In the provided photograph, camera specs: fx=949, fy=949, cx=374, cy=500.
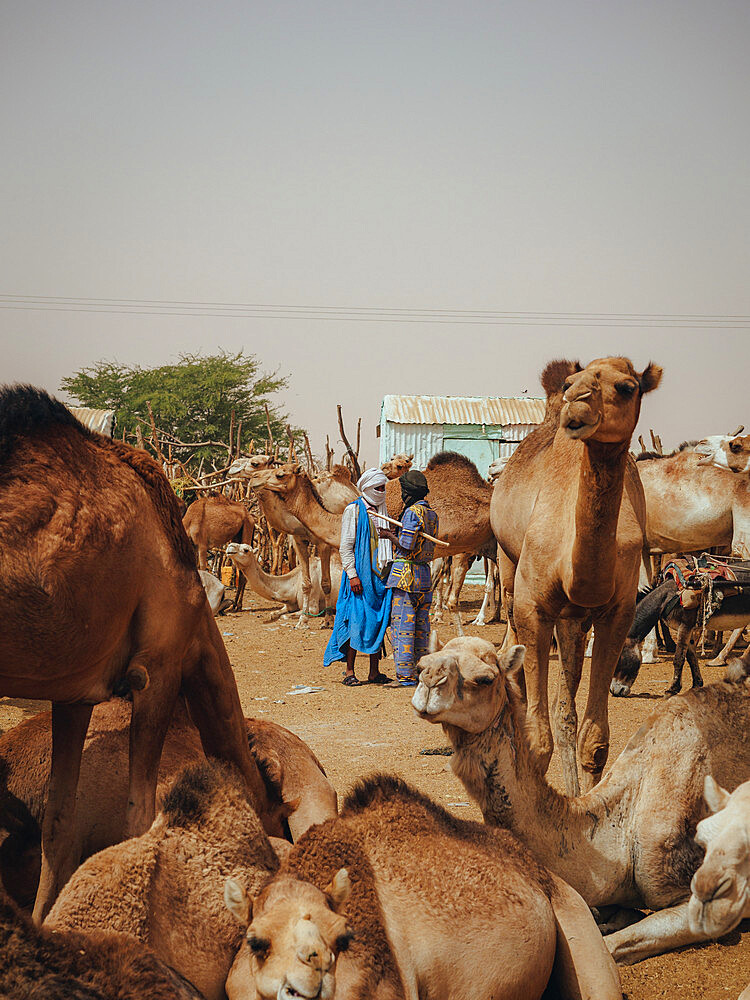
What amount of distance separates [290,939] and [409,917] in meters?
0.67

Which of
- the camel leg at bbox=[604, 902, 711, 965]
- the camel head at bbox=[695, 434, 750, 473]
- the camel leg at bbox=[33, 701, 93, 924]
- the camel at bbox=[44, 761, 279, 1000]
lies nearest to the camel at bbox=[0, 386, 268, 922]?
the camel leg at bbox=[33, 701, 93, 924]

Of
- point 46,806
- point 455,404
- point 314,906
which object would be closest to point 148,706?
point 46,806

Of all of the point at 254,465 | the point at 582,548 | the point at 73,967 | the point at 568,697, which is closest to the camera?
the point at 73,967

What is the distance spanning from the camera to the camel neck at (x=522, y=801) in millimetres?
3768

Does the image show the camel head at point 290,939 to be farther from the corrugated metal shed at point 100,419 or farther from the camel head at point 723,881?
the corrugated metal shed at point 100,419

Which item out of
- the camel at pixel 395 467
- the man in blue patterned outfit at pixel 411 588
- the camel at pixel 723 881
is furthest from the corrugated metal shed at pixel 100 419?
the camel at pixel 723 881

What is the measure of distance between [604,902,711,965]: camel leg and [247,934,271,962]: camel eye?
1.94 metres

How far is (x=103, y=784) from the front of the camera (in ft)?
12.8

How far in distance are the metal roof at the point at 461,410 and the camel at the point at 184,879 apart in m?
22.7

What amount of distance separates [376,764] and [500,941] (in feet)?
13.7

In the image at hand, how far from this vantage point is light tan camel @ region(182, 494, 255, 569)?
17953 millimetres

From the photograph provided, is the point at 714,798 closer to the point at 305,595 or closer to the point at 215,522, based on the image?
the point at 305,595

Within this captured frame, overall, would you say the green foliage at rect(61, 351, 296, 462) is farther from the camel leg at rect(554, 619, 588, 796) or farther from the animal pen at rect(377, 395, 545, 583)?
the camel leg at rect(554, 619, 588, 796)

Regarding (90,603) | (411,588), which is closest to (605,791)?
(90,603)
